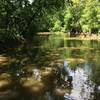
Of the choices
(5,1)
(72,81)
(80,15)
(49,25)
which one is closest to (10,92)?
(72,81)

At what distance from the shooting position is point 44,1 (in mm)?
35406

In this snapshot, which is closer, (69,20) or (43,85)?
(43,85)

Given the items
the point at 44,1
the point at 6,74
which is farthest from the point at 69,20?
the point at 6,74

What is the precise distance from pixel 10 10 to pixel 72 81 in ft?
74.2

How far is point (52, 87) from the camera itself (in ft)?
43.7

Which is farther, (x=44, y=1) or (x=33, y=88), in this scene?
(x=44, y=1)

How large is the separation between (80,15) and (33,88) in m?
65.9

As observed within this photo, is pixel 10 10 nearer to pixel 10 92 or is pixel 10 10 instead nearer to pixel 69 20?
pixel 10 92

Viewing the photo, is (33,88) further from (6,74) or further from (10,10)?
(10,10)

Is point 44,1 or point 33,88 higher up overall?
point 44,1

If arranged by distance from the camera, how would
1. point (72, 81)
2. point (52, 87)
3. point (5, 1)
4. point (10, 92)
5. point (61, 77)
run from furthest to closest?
point (5, 1) → point (61, 77) → point (72, 81) → point (52, 87) → point (10, 92)

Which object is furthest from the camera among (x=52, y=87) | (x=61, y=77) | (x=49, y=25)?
(x=49, y=25)

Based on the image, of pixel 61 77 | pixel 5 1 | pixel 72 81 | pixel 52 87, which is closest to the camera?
pixel 52 87

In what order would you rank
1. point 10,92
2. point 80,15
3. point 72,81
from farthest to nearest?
point 80,15, point 72,81, point 10,92
